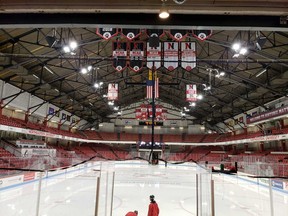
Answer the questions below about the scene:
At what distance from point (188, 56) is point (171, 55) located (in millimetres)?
840

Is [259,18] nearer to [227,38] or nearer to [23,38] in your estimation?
[227,38]

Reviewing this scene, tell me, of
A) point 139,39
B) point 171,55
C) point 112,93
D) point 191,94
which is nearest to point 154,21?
point 171,55

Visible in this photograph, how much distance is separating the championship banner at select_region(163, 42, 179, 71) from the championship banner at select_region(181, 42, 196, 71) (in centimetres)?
36

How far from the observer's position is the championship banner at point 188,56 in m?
11.0

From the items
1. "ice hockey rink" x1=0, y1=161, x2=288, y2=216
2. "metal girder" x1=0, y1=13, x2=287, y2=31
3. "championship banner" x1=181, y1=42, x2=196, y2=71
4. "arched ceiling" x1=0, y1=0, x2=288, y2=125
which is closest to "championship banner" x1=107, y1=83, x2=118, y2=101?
"arched ceiling" x1=0, y1=0, x2=288, y2=125

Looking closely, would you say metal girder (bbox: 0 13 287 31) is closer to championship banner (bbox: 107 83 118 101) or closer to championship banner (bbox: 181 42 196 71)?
championship banner (bbox: 181 42 196 71)

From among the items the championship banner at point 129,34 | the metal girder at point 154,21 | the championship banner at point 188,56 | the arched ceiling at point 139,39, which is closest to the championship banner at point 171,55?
the championship banner at point 188,56

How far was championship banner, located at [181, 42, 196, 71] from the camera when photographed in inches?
435

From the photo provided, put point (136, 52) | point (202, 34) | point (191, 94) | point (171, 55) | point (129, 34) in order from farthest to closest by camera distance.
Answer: point (191, 94) → point (136, 52) → point (171, 55) → point (129, 34) → point (202, 34)

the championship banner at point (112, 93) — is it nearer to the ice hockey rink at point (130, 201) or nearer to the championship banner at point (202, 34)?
the ice hockey rink at point (130, 201)

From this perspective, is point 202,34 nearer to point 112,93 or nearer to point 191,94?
point 191,94

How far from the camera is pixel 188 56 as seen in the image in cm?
1111

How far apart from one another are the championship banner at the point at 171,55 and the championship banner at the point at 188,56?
36cm

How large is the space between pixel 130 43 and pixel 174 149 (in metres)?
34.6
